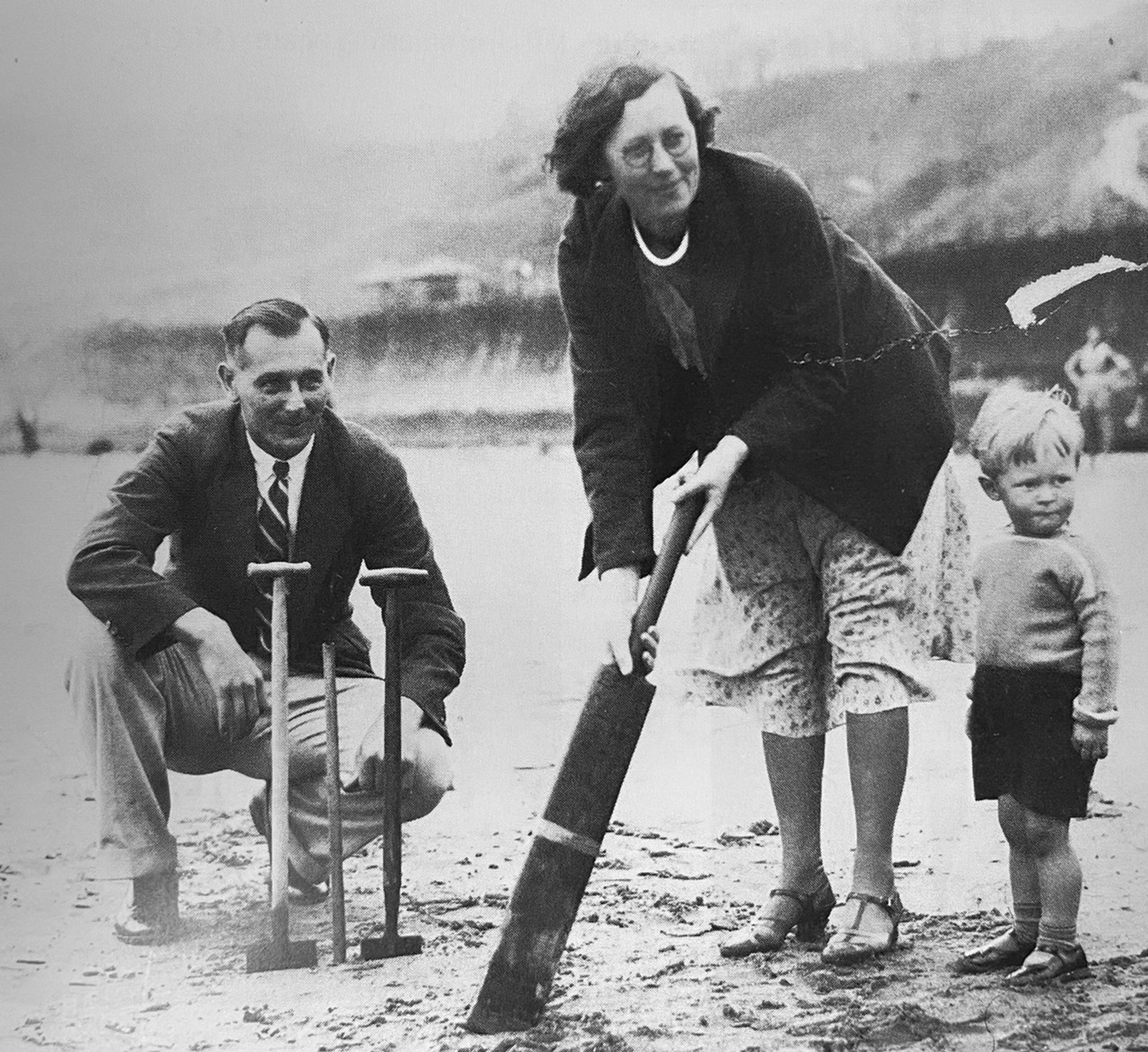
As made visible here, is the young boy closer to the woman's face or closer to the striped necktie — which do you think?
the woman's face

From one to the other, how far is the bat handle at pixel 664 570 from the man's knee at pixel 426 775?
472mm

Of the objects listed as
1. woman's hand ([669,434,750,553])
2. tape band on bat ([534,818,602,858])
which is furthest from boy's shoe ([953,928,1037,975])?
woman's hand ([669,434,750,553])

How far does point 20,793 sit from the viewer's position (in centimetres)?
304

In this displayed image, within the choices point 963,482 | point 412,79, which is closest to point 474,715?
point 963,482

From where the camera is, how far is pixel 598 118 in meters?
3.04

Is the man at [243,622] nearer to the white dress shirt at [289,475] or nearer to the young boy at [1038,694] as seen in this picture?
the white dress shirt at [289,475]

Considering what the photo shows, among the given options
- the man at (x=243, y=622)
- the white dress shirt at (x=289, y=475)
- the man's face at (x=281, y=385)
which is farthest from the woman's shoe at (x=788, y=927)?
the man's face at (x=281, y=385)

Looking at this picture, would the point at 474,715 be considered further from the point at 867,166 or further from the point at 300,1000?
the point at 867,166

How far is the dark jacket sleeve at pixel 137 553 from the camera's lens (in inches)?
118

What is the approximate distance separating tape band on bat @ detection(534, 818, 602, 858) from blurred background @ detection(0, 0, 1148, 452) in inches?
33.2

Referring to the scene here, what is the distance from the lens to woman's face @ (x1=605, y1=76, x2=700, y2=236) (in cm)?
300

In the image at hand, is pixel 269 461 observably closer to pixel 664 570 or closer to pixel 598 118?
pixel 664 570

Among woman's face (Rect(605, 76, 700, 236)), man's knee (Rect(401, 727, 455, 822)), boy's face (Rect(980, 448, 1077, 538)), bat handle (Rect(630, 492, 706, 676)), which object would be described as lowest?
man's knee (Rect(401, 727, 455, 822))

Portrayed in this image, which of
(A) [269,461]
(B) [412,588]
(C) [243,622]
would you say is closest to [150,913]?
(C) [243,622]
